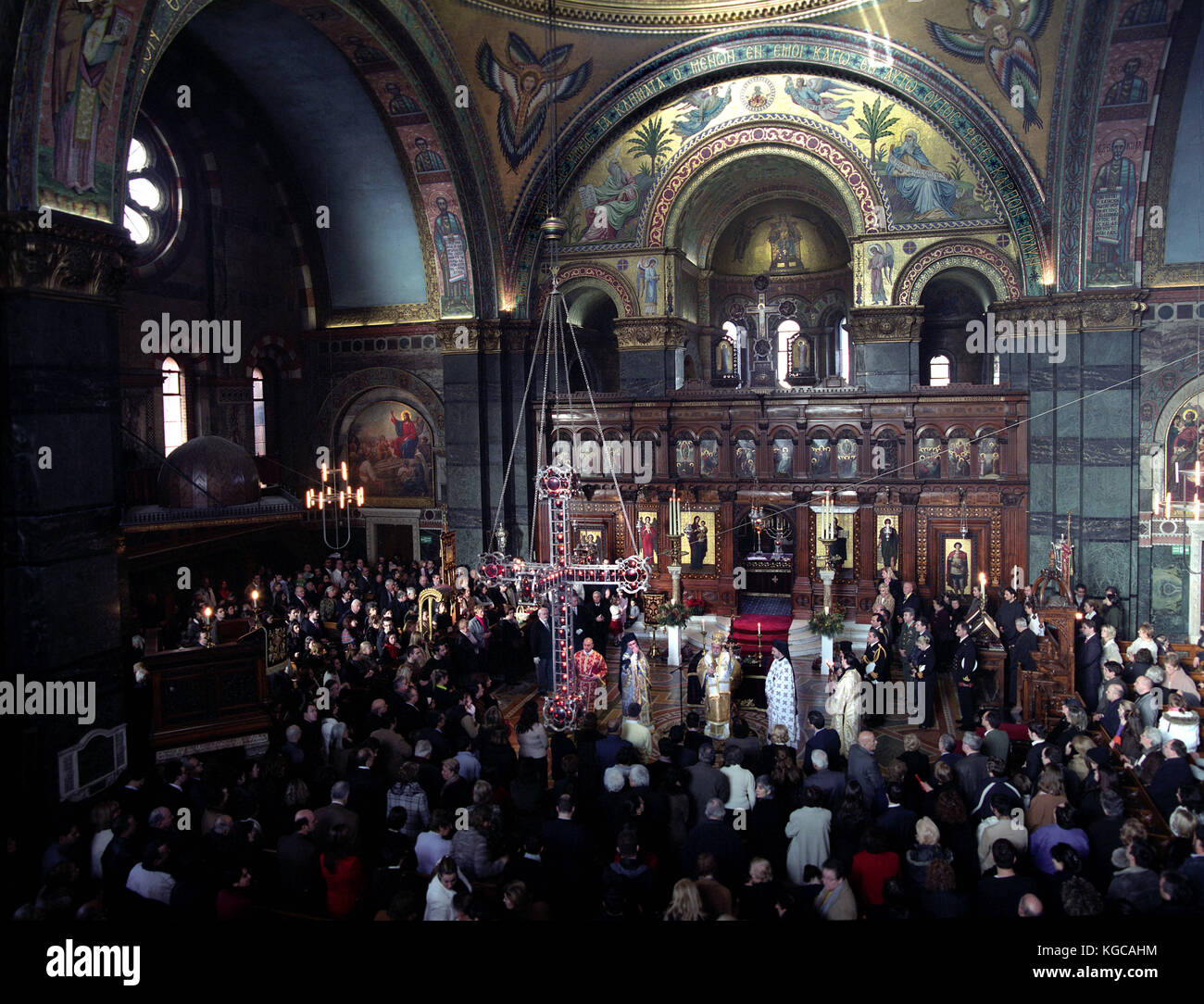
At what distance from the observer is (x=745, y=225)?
26578 mm

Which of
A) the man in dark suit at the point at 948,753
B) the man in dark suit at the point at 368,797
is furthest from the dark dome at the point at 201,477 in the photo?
the man in dark suit at the point at 948,753

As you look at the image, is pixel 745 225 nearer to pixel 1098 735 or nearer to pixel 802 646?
pixel 802 646

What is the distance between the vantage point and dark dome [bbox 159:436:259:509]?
10984mm

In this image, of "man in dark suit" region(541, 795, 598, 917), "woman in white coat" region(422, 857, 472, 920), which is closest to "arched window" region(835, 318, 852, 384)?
"man in dark suit" region(541, 795, 598, 917)

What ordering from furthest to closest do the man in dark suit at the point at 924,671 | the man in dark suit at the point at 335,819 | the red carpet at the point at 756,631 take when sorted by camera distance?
the red carpet at the point at 756,631, the man in dark suit at the point at 924,671, the man in dark suit at the point at 335,819

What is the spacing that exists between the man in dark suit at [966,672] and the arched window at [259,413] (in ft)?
→ 52.6

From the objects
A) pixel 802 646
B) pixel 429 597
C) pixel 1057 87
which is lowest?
pixel 802 646

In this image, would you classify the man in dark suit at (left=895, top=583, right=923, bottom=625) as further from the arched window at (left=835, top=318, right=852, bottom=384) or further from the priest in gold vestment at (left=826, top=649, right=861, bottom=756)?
the arched window at (left=835, top=318, right=852, bottom=384)

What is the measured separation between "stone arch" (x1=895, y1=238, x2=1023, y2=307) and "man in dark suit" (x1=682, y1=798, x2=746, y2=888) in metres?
15.5

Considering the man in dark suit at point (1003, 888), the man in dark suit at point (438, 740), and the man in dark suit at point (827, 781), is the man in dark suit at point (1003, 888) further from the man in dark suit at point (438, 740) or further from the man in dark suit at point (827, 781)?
the man in dark suit at point (438, 740)

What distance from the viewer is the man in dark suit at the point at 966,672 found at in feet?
44.7

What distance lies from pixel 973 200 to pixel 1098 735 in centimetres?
1270

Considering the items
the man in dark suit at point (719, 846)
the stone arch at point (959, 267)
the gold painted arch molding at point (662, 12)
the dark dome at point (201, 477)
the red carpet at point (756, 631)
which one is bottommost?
the red carpet at point (756, 631)

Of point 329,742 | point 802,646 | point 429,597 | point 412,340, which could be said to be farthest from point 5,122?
point 802,646
